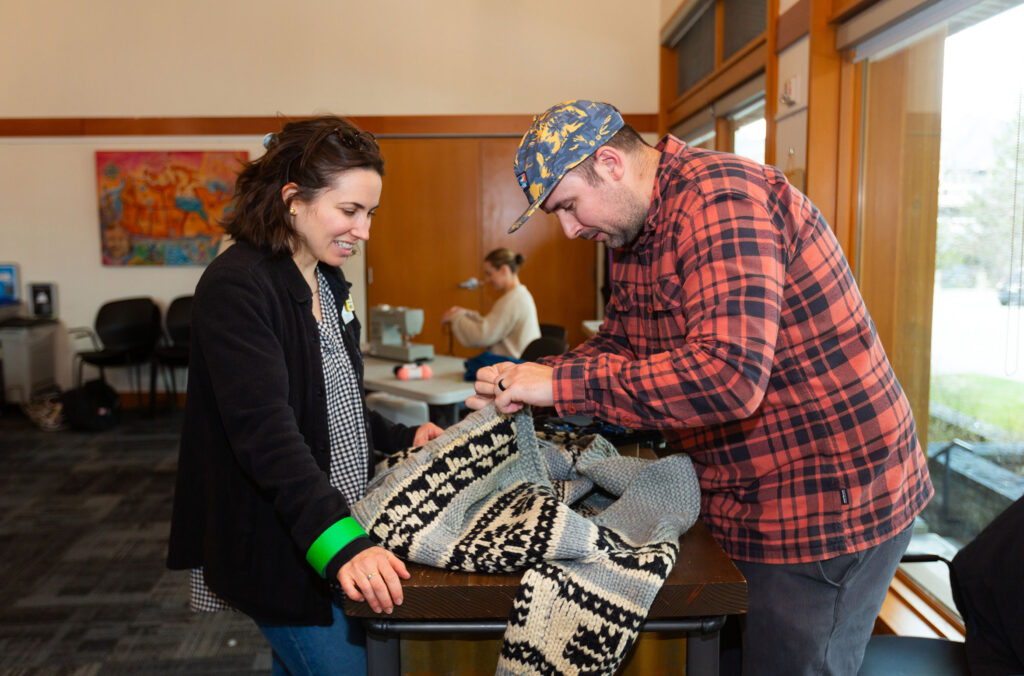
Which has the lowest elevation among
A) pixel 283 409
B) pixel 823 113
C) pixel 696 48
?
pixel 283 409

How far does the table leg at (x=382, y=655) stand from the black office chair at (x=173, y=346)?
18.6ft

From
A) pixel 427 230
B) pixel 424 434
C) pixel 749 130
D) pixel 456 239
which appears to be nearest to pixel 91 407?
pixel 427 230

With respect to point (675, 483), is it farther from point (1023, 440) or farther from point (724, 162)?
point (1023, 440)

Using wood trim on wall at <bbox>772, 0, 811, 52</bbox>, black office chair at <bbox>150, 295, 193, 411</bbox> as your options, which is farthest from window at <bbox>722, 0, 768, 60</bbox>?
black office chair at <bbox>150, 295, 193, 411</bbox>

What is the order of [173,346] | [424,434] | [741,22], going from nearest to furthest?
[424,434]
[741,22]
[173,346]

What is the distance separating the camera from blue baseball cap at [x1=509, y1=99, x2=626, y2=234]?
1.30 metres

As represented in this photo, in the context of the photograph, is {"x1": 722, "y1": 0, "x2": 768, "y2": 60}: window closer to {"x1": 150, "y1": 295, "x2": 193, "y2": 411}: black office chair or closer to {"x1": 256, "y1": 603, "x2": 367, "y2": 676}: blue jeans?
{"x1": 256, "y1": 603, "x2": 367, "y2": 676}: blue jeans

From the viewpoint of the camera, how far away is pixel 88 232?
683 cm

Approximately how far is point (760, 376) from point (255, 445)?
75cm

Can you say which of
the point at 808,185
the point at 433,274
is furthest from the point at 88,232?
the point at 808,185

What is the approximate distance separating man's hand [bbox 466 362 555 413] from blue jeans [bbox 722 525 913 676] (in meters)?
0.49

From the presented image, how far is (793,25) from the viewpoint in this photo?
325 centimetres

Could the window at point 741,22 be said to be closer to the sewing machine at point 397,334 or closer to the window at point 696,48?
the window at point 696,48

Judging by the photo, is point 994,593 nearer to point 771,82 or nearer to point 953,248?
point 953,248
